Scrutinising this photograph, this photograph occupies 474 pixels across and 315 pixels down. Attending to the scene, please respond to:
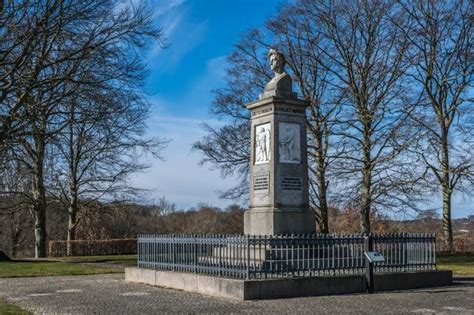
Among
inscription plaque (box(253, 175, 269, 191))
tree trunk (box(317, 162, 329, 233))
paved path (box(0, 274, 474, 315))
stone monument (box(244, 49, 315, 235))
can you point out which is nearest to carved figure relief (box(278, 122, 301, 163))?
stone monument (box(244, 49, 315, 235))

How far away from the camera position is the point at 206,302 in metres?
12.2

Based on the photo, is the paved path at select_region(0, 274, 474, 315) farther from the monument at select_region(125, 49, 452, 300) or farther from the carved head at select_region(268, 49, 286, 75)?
the carved head at select_region(268, 49, 286, 75)

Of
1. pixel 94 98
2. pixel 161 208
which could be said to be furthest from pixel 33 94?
pixel 161 208

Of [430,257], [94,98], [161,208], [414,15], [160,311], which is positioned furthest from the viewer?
[161,208]

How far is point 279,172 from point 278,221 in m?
1.33

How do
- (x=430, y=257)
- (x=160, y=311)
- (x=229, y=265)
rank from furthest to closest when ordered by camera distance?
(x=430, y=257), (x=229, y=265), (x=160, y=311)

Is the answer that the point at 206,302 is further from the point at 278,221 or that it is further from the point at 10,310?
the point at 278,221

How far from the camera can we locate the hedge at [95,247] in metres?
39.7

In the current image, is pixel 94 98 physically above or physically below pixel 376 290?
above

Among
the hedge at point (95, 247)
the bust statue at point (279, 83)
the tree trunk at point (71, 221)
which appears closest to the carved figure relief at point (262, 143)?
the bust statue at point (279, 83)

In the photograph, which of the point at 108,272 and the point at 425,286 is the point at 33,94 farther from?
the point at 425,286

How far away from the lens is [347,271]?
14477 mm

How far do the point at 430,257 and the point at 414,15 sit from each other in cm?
1770

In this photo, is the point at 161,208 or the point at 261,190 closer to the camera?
the point at 261,190
